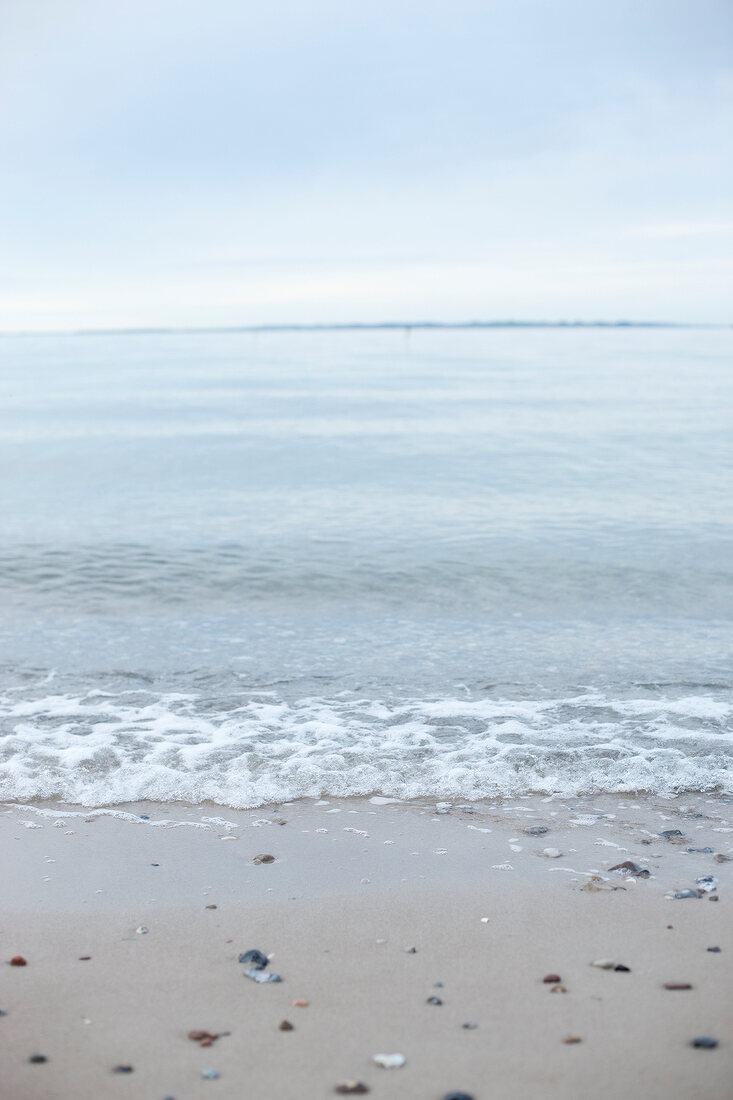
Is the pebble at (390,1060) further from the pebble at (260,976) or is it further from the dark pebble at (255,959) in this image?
the dark pebble at (255,959)

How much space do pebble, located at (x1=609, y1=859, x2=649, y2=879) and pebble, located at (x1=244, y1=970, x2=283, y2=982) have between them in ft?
7.96

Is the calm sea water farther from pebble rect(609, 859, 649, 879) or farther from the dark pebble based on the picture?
the dark pebble

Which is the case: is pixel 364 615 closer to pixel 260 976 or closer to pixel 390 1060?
pixel 260 976

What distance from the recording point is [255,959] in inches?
179

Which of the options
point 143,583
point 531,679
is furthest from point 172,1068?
point 143,583

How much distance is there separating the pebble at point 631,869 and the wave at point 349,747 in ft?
4.55

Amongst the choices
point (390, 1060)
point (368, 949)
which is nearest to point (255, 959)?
point (368, 949)

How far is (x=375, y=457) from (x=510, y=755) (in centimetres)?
2102

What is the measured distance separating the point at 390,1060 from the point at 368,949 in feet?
3.31

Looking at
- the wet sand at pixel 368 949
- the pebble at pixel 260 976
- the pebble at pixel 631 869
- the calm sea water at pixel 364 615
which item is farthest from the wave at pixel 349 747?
the pebble at pixel 260 976

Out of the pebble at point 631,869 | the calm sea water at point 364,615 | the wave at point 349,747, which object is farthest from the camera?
the calm sea water at point 364,615

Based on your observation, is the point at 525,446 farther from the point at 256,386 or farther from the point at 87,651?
the point at 256,386

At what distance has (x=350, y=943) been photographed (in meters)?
4.77

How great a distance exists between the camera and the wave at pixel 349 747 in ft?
23.2
